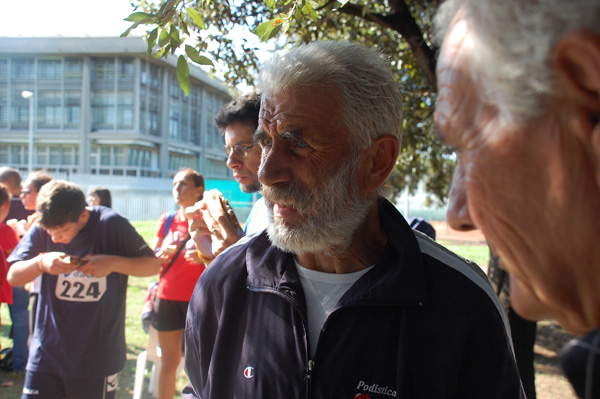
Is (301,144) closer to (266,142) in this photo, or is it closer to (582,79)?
(266,142)

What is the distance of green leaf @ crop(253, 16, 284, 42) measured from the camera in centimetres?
Answer: 192

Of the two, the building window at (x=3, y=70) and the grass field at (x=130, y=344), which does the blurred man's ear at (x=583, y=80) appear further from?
the building window at (x=3, y=70)

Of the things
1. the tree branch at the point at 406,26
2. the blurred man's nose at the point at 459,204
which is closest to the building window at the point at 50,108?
the tree branch at the point at 406,26

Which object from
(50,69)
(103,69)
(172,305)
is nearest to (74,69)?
(50,69)

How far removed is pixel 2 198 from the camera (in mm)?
4980

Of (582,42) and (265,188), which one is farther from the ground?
(582,42)

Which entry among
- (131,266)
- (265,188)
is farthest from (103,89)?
(265,188)

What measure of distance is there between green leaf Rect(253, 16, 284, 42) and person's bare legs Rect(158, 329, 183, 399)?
142 inches

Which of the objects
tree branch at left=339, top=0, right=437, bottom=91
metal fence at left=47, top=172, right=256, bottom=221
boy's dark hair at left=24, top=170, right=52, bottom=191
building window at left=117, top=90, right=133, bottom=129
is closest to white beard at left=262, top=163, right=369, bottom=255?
tree branch at left=339, top=0, right=437, bottom=91

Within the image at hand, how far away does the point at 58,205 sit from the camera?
3473 millimetres

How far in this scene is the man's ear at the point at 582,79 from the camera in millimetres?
580

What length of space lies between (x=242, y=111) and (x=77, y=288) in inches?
78.3

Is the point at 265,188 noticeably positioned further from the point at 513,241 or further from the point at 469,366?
the point at 513,241

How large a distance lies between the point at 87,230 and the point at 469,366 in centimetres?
328
